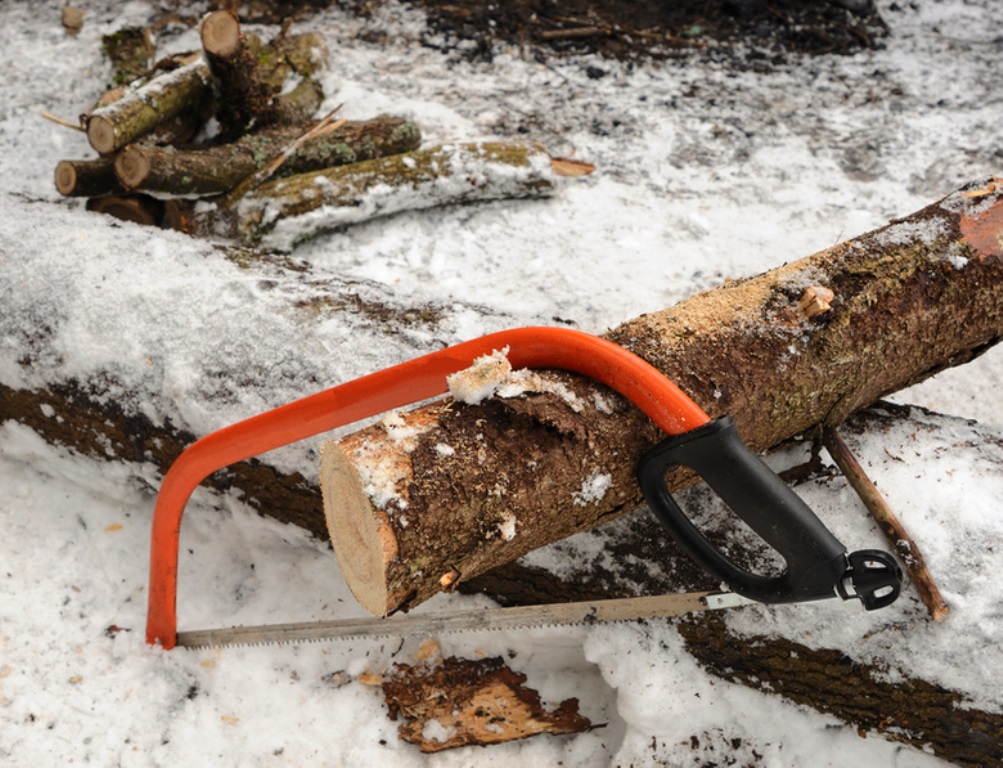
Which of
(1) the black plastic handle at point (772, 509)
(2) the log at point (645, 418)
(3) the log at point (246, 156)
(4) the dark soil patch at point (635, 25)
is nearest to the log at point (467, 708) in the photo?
(2) the log at point (645, 418)

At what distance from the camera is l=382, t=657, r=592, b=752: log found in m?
2.15

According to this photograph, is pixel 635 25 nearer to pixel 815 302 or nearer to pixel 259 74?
pixel 259 74

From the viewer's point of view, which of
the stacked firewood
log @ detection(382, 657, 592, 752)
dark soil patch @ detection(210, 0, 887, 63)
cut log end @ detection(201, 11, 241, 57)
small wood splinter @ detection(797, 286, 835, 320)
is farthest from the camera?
dark soil patch @ detection(210, 0, 887, 63)

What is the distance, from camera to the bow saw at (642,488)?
4.75 feet

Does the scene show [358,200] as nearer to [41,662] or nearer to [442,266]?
[442,266]

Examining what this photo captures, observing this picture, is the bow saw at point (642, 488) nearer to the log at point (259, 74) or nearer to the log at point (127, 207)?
the log at point (127, 207)

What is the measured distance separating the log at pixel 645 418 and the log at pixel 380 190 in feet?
5.20

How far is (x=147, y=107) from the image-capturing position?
3.23m

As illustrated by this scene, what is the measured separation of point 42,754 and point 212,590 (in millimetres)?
558

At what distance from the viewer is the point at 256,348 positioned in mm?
2213

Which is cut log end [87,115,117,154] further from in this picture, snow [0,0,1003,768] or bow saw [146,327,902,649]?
bow saw [146,327,902,649]

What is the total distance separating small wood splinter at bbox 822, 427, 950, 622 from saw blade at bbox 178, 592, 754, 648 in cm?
45

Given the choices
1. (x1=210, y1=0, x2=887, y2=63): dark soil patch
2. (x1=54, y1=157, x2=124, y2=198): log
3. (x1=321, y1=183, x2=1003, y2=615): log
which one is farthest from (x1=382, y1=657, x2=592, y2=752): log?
(x1=210, y1=0, x2=887, y2=63): dark soil patch

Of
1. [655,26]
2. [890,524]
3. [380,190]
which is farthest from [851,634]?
[655,26]
